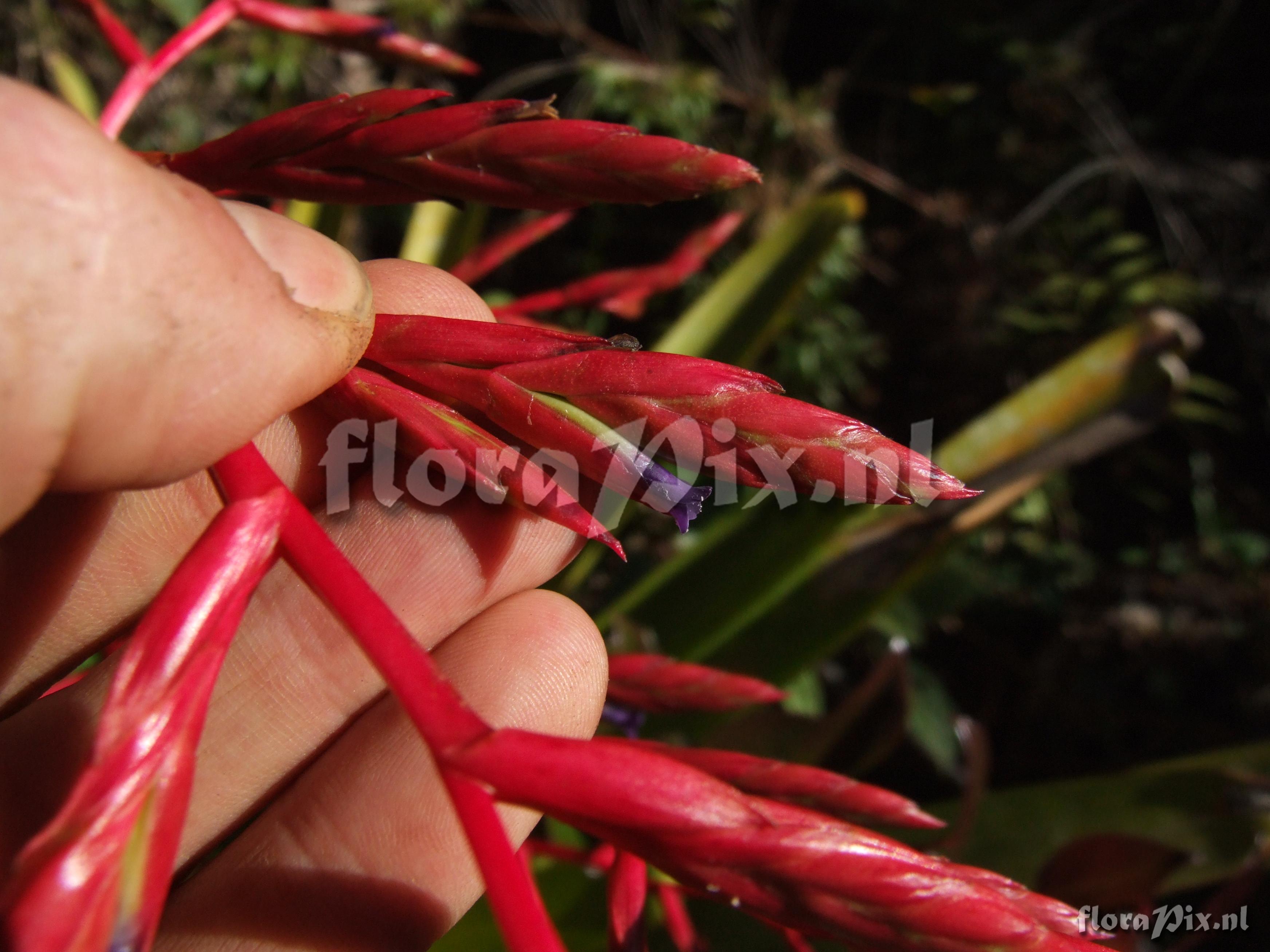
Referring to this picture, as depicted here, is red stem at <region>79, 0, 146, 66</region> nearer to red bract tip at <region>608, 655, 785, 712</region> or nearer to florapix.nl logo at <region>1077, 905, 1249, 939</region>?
red bract tip at <region>608, 655, 785, 712</region>

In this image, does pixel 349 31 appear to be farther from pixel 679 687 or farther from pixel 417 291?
pixel 679 687

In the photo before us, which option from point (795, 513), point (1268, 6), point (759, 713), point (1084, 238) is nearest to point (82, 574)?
point (759, 713)

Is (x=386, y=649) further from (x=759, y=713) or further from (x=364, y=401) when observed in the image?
(x=759, y=713)

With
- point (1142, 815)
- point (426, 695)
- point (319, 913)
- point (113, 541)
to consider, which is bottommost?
point (1142, 815)

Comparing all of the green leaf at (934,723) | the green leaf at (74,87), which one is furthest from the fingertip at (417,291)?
the green leaf at (934,723)

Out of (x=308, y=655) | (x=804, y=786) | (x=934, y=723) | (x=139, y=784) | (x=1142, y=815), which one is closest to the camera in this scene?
(x=139, y=784)

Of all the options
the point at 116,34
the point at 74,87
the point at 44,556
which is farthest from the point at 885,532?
the point at 74,87
